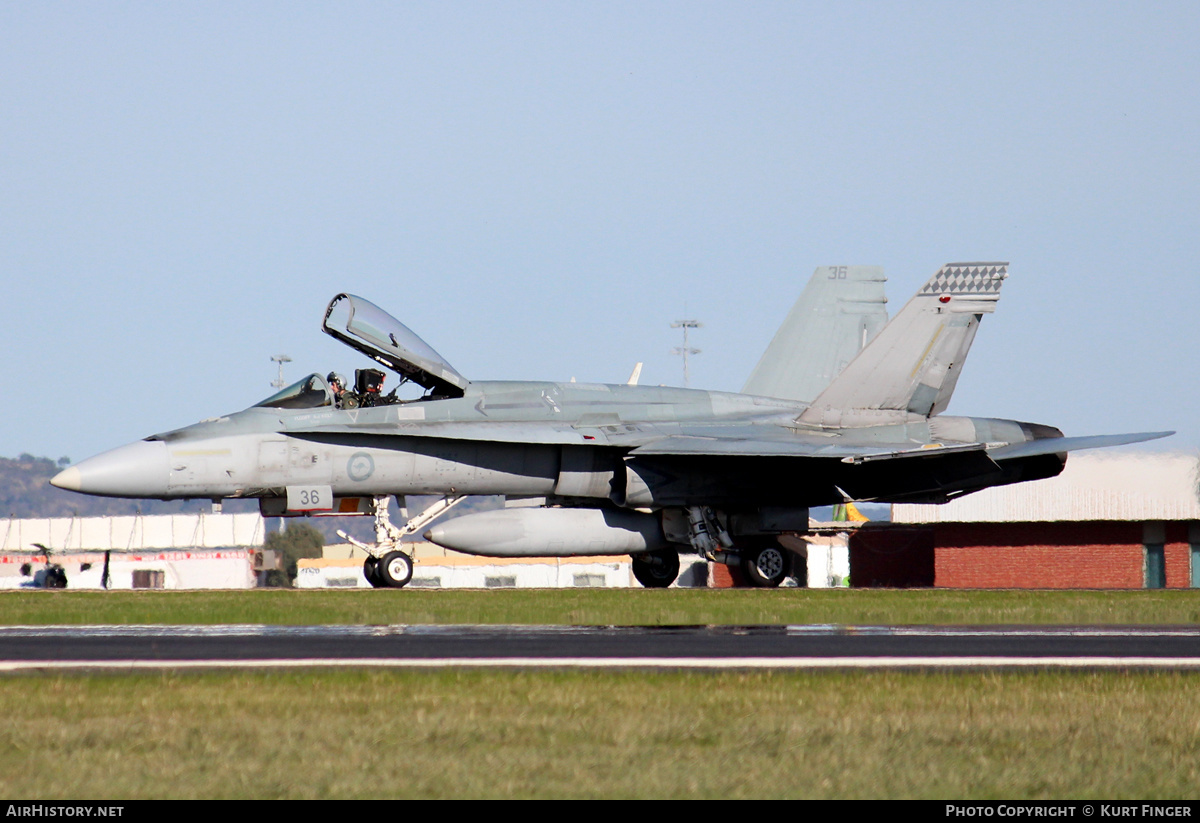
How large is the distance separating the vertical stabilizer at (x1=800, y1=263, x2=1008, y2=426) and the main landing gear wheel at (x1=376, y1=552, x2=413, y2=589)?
267 inches

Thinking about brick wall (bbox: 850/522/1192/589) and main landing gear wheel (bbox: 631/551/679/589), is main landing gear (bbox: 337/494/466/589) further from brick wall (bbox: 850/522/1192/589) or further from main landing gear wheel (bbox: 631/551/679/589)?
brick wall (bbox: 850/522/1192/589)

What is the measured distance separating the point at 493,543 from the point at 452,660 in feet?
33.5

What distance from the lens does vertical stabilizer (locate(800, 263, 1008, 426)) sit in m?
22.3

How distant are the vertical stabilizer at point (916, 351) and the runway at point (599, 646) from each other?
9.66 m

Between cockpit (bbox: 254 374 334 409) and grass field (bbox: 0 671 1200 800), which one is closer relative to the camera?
grass field (bbox: 0 671 1200 800)

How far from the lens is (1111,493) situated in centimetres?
3428

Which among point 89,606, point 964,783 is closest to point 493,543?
point 89,606

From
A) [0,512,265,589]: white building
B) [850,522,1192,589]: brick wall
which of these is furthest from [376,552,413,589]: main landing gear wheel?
[0,512,265,589]: white building

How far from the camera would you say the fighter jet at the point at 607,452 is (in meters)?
19.6

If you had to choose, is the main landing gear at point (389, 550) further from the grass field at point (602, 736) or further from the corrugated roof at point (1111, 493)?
the corrugated roof at point (1111, 493)

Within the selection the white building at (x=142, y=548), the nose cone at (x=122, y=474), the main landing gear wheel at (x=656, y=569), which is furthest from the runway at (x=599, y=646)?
the white building at (x=142, y=548)

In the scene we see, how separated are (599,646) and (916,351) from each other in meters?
13.4

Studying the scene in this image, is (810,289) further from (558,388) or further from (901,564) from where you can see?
(901,564)

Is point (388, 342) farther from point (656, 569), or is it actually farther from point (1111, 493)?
point (1111, 493)
